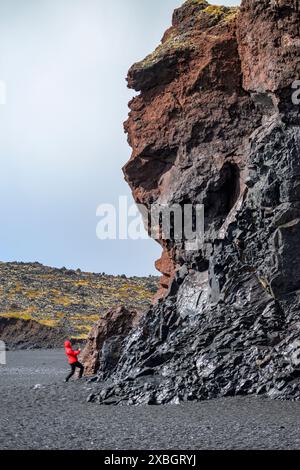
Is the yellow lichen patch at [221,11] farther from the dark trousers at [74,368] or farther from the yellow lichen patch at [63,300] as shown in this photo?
the yellow lichen patch at [63,300]

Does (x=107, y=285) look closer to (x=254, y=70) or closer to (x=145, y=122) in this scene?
(x=145, y=122)

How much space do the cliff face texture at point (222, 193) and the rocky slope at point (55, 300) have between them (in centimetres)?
2791

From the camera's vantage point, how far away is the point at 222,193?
34438 mm

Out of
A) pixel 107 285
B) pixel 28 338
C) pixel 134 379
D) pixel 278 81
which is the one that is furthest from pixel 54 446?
pixel 107 285

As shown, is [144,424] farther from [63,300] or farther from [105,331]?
[63,300]

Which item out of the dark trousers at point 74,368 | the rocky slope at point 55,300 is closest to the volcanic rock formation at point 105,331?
the dark trousers at point 74,368

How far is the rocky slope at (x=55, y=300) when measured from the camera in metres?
76.2

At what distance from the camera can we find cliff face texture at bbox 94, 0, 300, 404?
27.1 m

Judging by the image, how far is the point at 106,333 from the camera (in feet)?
130

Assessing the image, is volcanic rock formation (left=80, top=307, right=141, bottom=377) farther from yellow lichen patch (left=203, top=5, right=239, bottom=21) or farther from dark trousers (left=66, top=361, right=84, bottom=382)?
yellow lichen patch (left=203, top=5, right=239, bottom=21)

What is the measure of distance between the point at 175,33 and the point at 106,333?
1780cm

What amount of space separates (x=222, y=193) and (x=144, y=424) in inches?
632

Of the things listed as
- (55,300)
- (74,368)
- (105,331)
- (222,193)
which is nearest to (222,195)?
(222,193)

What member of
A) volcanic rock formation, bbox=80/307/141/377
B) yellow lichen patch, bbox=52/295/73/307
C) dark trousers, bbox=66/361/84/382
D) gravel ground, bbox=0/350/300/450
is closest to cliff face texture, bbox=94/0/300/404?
gravel ground, bbox=0/350/300/450
